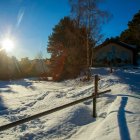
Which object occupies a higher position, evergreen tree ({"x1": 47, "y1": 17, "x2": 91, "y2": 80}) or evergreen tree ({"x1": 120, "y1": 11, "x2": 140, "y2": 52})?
evergreen tree ({"x1": 120, "y1": 11, "x2": 140, "y2": 52})

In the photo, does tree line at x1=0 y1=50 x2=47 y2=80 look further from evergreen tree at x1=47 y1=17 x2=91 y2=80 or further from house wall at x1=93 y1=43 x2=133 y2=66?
house wall at x1=93 y1=43 x2=133 y2=66

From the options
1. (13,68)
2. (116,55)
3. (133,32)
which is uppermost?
(133,32)

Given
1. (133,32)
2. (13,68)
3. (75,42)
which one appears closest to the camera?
(75,42)

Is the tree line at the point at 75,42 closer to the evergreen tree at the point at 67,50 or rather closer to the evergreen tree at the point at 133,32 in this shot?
the evergreen tree at the point at 67,50

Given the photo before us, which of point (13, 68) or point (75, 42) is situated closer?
point (75, 42)

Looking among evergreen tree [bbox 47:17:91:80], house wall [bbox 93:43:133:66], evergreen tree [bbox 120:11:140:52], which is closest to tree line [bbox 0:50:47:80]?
evergreen tree [bbox 47:17:91:80]

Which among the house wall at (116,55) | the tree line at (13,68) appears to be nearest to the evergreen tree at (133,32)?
the house wall at (116,55)

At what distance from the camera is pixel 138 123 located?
7.24m

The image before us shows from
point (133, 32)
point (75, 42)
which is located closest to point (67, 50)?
point (75, 42)

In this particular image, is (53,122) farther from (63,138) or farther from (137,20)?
(137,20)

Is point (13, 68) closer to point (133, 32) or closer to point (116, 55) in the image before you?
point (116, 55)

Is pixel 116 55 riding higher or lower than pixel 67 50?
lower

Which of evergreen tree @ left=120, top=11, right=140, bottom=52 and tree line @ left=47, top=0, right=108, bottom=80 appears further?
evergreen tree @ left=120, top=11, right=140, bottom=52

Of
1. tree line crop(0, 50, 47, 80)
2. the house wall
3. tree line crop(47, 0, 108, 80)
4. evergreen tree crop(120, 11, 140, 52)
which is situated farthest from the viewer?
evergreen tree crop(120, 11, 140, 52)
